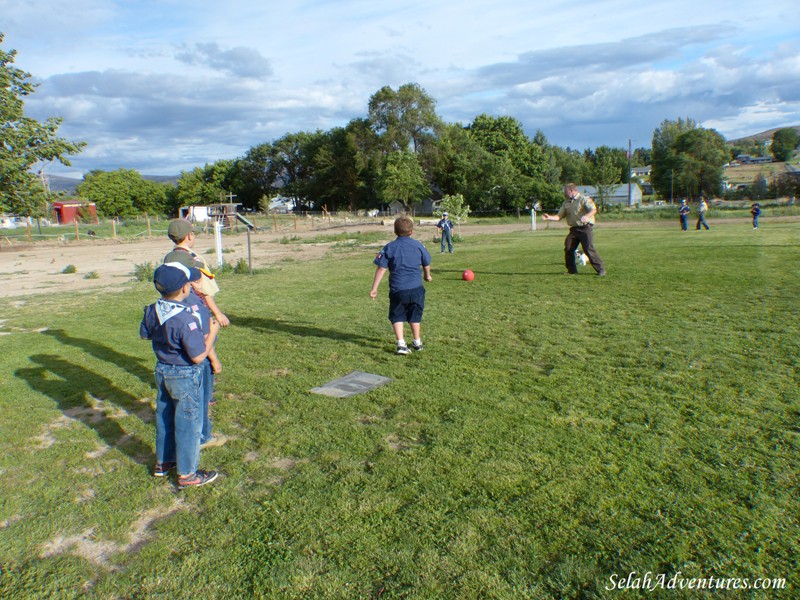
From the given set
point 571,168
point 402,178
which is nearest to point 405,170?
point 402,178

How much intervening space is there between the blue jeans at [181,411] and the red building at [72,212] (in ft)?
279

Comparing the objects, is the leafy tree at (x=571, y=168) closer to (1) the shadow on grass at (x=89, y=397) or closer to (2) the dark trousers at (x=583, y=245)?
(2) the dark trousers at (x=583, y=245)

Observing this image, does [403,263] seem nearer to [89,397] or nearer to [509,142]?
[89,397]

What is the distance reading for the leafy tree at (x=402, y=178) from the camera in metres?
70.8

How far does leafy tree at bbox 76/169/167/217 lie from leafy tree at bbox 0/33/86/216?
76.1 meters

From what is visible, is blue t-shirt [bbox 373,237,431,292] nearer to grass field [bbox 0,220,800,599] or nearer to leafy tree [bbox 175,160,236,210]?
grass field [bbox 0,220,800,599]

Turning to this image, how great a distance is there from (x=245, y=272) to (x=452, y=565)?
1678cm

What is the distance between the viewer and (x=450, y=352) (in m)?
7.29

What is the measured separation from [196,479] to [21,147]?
3572cm

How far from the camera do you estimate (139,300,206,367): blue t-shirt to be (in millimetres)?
3947

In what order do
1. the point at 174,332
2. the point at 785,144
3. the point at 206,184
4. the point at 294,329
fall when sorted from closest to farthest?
1. the point at 174,332
2. the point at 294,329
3. the point at 206,184
4. the point at 785,144

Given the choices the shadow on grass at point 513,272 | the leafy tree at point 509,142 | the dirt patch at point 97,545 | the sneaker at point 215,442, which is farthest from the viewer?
the leafy tree at point 509,142

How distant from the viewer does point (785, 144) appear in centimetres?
17438

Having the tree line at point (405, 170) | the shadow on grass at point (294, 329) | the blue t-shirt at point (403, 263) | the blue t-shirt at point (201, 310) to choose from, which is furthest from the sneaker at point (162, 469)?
the tree line at point (405, 170)
